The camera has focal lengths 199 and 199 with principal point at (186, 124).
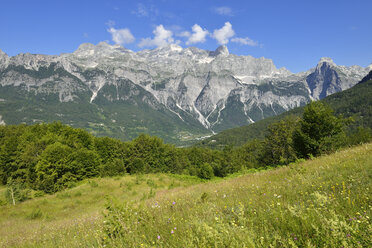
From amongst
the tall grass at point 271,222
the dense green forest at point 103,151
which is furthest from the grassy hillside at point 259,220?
the dense green forest at point 103,151

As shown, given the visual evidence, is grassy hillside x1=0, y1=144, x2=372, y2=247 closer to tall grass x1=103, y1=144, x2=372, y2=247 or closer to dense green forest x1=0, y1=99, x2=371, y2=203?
tall grass x1=103, y1=144, x2=372, y2=247

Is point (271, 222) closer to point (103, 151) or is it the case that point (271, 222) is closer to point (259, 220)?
point (259, 220)

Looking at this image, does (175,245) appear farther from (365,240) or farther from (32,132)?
(32,132)

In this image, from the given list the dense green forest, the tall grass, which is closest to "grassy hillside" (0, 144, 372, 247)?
the tall grass

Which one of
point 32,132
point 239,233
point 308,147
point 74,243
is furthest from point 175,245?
point 32,132

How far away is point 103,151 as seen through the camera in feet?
205

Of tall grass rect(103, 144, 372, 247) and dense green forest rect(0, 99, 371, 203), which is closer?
tall grass rect(103, 144, 372, 247)

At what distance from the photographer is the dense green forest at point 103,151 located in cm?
2722

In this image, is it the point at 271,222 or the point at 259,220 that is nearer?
the point at 271,222

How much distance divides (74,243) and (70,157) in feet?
133

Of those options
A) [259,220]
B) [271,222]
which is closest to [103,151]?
[259,220]

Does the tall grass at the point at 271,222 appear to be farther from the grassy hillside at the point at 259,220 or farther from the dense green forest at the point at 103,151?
the dense green forest at the point at 103,151

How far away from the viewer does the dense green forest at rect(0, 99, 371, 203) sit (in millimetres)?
27219

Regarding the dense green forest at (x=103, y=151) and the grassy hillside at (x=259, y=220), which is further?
the dense green forest at (x=103, y=151)
